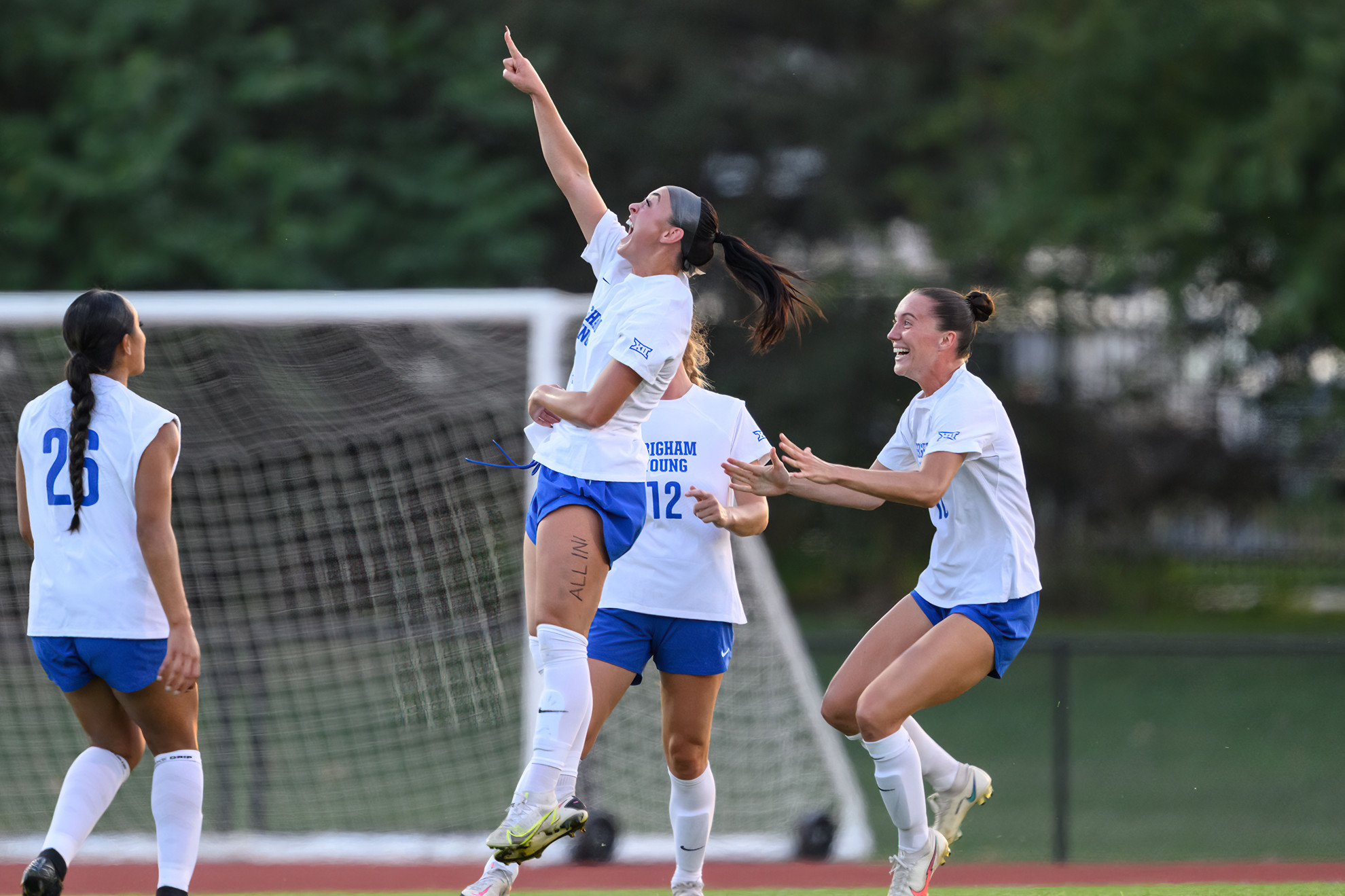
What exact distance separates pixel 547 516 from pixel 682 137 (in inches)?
656

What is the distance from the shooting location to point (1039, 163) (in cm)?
1638

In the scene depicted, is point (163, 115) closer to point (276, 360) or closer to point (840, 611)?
point (276, 360)

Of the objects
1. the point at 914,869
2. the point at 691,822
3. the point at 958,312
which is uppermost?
the point at 958,312

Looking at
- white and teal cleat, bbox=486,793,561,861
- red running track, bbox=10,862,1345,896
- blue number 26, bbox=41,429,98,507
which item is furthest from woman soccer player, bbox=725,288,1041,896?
red running track, bbox=10,862,1345,896

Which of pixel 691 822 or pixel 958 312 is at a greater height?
pixel 958 312

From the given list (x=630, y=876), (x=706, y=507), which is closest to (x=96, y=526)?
(x=706, y=507)

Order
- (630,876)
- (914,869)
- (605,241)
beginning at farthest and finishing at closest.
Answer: (630,876)
(914,869)
(605,241)

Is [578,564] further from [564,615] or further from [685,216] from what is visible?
[685,216]

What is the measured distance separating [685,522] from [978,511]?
104 cm

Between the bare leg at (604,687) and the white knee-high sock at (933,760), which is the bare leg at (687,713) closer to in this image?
the bare leg at (604,687)

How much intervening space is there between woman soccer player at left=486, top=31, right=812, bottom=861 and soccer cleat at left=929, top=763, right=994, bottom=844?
5.28 ft

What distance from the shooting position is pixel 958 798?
5.33 meters

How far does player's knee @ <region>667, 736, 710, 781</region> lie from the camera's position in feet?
A: 16.7

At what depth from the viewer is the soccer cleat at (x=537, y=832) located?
4.13m
